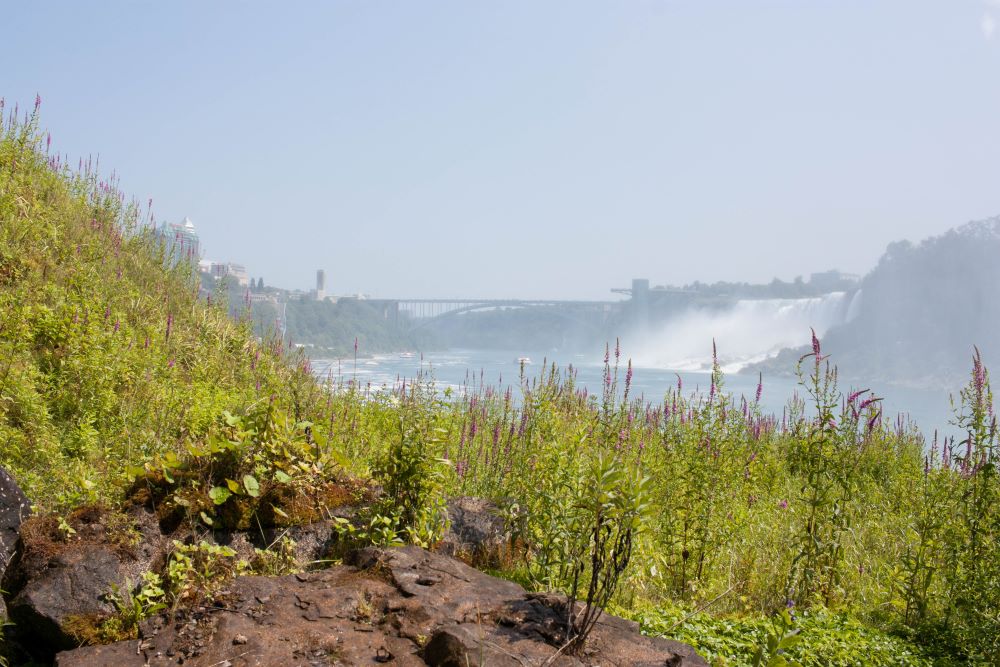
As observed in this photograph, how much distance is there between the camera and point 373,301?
145ft

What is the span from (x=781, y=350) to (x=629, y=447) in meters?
43.5

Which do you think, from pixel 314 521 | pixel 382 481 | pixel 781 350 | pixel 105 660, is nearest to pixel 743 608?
pixel 382 481

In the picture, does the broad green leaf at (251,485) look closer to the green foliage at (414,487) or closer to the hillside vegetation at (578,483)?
the hillside vegetation at (578,483)

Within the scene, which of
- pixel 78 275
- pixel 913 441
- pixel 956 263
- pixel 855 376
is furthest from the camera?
pixel 956 263

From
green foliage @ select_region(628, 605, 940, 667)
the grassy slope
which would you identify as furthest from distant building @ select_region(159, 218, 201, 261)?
green foliage @ select_region(628, 605, 940, 667)

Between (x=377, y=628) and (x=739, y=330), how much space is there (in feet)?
167

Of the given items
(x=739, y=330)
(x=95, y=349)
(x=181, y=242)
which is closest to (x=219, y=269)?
(x=181, y=242)

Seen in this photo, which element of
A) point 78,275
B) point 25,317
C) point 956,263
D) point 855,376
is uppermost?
point 956,263

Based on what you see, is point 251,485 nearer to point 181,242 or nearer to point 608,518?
point 608,518

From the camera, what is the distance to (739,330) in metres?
49.4

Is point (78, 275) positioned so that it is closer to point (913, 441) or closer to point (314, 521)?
point (314, 521)

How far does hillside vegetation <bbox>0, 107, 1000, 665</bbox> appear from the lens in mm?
3477

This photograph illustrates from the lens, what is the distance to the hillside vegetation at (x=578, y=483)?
11.4 ft

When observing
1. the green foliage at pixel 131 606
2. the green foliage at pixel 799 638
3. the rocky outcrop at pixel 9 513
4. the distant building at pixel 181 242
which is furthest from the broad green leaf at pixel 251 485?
the distant building at pixel 181 242
